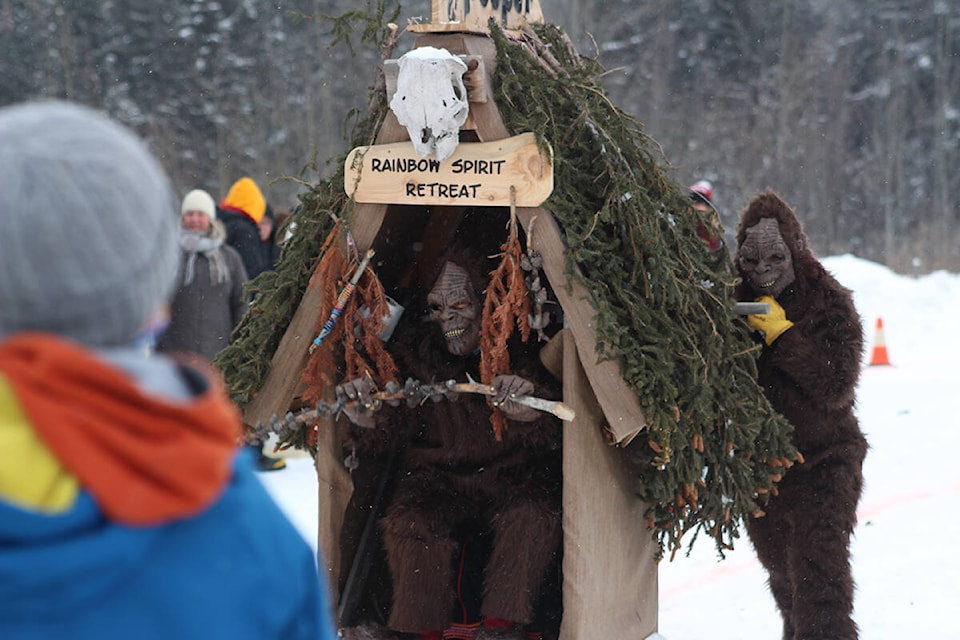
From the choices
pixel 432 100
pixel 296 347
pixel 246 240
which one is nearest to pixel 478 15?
pixel 432 100

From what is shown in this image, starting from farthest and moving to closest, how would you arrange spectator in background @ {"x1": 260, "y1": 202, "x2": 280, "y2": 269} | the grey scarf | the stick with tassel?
spectator in background @ {"x1": 260, "y1": 202, "x2": 280, "y2": 269} → the grey scarf → the stick with tassel

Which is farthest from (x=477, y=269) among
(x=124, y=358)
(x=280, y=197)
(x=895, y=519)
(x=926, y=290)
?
(x=280, y=197)

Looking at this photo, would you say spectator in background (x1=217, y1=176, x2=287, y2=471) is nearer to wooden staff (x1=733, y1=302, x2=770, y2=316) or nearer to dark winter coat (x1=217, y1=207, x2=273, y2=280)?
dark winter coat (x1=217, y1=207, x2=273, y2=280)

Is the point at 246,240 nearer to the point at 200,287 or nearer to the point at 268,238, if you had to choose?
the point at 268,238

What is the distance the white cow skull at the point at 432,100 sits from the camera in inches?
144

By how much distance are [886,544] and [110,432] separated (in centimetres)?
596

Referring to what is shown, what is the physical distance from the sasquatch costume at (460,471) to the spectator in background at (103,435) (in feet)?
8.39

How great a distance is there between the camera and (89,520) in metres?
1.27

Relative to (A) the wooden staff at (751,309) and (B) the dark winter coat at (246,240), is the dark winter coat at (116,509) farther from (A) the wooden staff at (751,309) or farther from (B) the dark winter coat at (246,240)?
(B) the dark winter coat at (246,240)

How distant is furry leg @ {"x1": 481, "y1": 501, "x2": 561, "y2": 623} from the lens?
3957 millimetres

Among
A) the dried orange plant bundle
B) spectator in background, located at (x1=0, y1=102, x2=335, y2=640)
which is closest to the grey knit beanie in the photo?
spectator in background, located at (x1=0, y1=102, x2=335, y2=640)

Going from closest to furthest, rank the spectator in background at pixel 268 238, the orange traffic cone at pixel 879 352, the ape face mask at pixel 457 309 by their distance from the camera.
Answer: the ape face mask at pixel 457 309 < the spectator in background at pixel 268 238 < the orange traffic cone at pixel 879 352

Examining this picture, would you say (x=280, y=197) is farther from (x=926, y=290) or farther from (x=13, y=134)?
(x=13, y=134)

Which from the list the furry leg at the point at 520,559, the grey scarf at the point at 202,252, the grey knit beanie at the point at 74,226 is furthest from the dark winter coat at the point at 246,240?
the grey knit beanie at the point at 74,226
